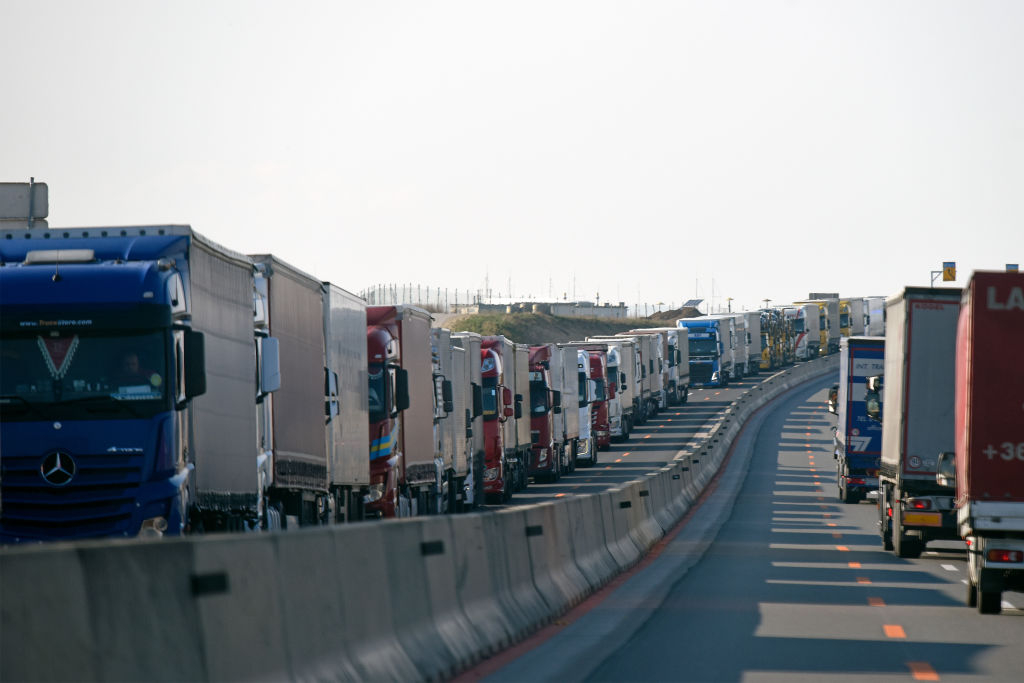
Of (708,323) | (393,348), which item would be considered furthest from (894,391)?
(708,323)

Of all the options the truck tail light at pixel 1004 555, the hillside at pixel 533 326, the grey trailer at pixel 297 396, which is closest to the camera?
the truck tail light at pixel 1004 555

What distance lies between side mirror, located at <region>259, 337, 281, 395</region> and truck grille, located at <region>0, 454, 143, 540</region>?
328 centimetres

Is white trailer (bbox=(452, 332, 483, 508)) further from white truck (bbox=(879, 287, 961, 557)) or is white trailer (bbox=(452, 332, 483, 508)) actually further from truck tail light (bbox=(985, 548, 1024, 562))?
truck tail light (bbox=(985, 548, 1024, 562))

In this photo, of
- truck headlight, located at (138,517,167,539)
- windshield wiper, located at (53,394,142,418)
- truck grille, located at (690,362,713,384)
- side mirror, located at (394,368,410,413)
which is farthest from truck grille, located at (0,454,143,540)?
truck grille, located at (690,362,713,384)

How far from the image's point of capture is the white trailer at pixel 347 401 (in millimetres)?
20859

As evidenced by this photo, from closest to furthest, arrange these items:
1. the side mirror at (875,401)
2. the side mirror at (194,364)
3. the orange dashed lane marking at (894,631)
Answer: the side mirror at (194,364), the orange dashed lane marking at (894,631), the side mirror at (875,401)

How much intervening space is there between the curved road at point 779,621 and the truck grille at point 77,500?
3987 millimetres

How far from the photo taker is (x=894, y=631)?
14.4 meters

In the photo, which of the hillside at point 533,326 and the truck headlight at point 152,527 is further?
the hillside at point 533,326

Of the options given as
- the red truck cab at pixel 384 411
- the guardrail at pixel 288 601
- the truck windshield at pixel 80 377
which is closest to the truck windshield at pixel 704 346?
the red truck cab at pixel 384 411

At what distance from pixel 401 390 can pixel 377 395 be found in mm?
526

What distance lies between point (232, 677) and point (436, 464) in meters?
21.9

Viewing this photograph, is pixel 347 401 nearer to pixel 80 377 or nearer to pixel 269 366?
pixel 269 366

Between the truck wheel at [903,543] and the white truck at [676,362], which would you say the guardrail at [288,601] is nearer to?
the truck wheel at [903,543]
